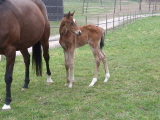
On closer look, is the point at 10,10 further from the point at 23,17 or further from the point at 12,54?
the point at 12,54

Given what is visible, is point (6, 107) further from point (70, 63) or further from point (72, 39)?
point (72, 39)

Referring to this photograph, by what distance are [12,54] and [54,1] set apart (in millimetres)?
21212

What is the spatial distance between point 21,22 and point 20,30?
0.50ft

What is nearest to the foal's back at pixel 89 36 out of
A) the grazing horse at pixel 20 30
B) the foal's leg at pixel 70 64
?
the foal's leg at pixel 70 64

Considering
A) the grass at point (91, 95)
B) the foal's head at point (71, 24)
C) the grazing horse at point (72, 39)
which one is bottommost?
the grass at point (91, 95)

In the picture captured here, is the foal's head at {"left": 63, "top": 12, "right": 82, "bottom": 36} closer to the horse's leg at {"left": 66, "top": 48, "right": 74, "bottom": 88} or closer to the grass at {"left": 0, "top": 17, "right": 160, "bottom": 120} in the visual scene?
the horse's leg at {"left": 66, "top": 48, "right": 74, "bottom": 88}

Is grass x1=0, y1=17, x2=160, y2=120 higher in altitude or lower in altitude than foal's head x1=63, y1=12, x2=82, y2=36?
lower

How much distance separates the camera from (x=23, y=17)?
5473 millimetres

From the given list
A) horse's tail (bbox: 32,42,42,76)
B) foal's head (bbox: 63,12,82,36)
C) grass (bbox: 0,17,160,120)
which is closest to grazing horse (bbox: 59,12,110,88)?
foal's head (bbox: 63,12,82,36)

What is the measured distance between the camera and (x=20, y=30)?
536cm

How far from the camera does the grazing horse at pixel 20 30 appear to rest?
4.92 metres

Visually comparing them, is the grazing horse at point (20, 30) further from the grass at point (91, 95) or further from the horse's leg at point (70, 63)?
the horse's leg at point (70, 63)

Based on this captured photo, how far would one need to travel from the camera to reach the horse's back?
490cm

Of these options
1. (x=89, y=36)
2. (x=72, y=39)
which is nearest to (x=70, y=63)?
(x=72, y=39)
